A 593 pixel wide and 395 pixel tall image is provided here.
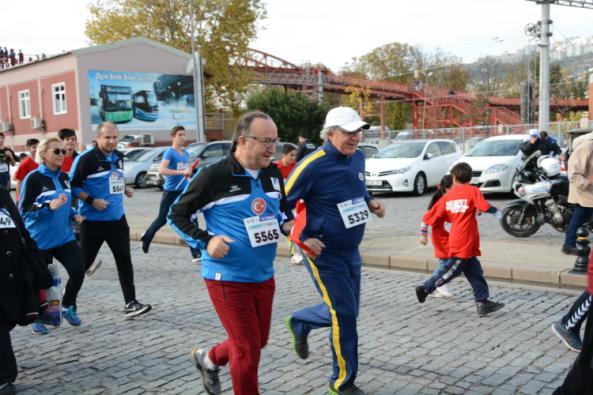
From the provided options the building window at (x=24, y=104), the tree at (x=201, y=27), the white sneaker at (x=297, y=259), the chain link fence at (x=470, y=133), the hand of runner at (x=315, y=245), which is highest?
the tree at (x=201, y=27)

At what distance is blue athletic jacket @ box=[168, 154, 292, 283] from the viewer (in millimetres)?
3449

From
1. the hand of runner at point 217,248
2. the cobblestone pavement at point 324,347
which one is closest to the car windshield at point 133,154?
the cobblestone pavement at point 324,347

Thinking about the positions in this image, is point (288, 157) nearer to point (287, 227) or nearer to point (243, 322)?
point (287, 227)

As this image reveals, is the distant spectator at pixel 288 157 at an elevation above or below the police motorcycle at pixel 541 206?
above

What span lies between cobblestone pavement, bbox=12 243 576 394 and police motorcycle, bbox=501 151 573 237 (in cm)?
292

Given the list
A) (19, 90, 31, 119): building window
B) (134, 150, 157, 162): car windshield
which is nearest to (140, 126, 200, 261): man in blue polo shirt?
(134, 150, 157, 162): car windshield

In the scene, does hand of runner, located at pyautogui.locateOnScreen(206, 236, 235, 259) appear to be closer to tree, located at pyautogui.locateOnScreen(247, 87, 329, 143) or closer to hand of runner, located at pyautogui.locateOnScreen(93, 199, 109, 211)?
hand of runner, located at pyautogui.locateOnScreen(93, 199, 109, 211)

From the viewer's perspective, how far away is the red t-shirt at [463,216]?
5.84m

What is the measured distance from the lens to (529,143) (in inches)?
581

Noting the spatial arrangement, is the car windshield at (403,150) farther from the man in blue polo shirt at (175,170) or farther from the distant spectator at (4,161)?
the distant spectator at (4,161)

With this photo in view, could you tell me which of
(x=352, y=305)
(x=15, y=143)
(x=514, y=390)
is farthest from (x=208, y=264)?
(x=15, y=143)

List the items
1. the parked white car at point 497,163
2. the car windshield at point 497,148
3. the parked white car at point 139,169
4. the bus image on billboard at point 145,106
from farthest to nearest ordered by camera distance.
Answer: the bus image on billboard at point 145,106, the parked white car at point 139,169, the car windshield at point 497,148, the parked white car at point 497,163

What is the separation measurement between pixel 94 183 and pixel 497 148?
498 inches

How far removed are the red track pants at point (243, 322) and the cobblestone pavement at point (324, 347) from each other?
2.78 feet
